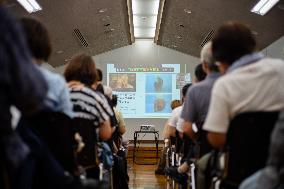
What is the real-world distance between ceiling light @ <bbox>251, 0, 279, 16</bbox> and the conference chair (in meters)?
5.15

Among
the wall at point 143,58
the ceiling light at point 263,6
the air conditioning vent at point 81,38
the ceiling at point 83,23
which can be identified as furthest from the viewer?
the wall at point 143,58

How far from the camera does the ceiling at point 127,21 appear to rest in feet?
24.7

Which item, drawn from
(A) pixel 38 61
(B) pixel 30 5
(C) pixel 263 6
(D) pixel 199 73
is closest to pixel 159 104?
(C) pixel 263 6

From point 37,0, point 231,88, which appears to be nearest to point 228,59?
point 231,88

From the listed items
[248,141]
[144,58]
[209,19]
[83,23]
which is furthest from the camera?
[144,58]

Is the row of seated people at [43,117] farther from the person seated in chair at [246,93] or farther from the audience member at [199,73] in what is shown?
the audience member at [199,73]

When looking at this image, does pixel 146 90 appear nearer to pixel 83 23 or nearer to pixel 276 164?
pixel 83 23

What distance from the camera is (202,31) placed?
32.3ft

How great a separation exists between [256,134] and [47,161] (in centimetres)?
89

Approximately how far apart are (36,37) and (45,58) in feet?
0.42

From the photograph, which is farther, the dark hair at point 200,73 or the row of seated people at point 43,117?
the dark hair at point 200,73

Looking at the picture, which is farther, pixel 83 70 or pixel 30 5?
pixel 30 5

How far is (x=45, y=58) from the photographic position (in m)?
2.12

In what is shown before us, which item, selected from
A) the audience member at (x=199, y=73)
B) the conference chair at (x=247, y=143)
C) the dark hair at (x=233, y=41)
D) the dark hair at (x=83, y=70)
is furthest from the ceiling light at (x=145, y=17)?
the conference chair at (x=247, y=143)
